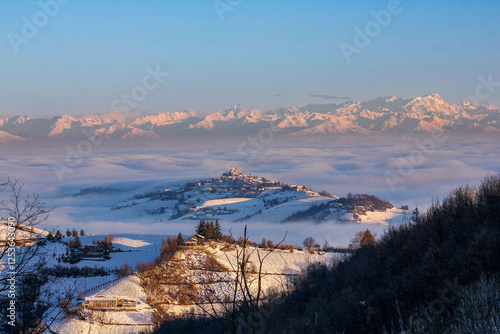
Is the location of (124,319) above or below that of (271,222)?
above

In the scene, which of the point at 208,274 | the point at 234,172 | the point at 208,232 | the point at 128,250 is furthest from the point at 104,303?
the point at 234,172

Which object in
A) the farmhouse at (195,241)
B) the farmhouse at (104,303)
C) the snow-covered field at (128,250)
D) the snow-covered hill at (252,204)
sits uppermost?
the farmhouse at (104,303)

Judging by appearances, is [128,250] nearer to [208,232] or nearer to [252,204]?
[208,232]

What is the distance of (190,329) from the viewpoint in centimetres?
2112

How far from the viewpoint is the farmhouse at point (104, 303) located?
80.7 feet

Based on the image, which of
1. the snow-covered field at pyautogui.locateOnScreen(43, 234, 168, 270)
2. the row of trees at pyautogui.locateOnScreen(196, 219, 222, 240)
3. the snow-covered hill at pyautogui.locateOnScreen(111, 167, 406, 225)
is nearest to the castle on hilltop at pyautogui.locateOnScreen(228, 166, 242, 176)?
the snow-covered hill at pyautogui.locateOnScreen(111, 167, 406, 225)

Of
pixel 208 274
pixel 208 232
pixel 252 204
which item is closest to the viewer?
pixel 208 274

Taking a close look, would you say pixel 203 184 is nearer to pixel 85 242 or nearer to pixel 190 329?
pixel 85 242

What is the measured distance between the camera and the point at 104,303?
24953 mm

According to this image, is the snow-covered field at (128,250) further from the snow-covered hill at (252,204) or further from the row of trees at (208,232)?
the snow-covered hill at (252,204)

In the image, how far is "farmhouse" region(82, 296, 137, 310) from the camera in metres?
24.6

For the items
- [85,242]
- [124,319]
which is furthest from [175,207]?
[124,319]

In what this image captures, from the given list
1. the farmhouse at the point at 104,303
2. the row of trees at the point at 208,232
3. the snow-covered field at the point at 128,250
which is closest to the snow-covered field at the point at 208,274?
the row of trees at the point at 208,232

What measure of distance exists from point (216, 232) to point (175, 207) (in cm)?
6386
